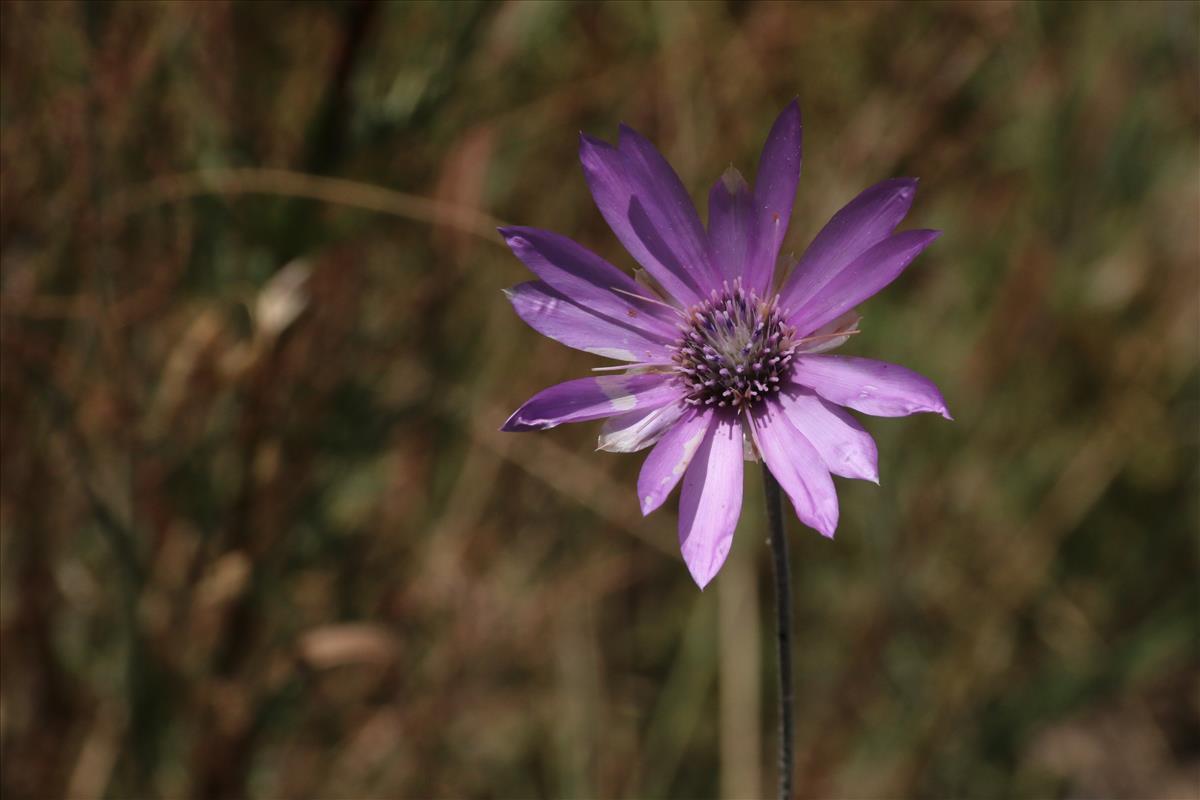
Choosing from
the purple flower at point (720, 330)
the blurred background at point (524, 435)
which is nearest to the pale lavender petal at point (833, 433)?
the purple flower at point (720, 330)

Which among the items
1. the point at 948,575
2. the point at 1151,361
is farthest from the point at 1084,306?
the point at 948,575

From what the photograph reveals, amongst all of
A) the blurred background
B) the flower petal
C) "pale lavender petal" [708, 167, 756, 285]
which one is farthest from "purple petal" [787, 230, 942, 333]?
the blurred background

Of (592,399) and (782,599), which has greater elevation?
(592,399)

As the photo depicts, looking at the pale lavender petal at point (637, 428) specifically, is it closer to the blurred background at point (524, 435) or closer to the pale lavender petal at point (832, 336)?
the pale lavender petal at point (832, 336)

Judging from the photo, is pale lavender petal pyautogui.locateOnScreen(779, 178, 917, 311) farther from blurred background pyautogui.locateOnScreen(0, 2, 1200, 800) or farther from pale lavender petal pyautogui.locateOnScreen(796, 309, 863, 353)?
blurred background pyautogui.locateOnScreen(0, 2, 1200, 800)

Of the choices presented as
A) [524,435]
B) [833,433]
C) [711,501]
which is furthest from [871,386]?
[524,435]

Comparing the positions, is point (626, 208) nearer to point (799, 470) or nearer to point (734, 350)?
point (734, 350)

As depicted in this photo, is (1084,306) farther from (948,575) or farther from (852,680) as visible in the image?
(852,680)
